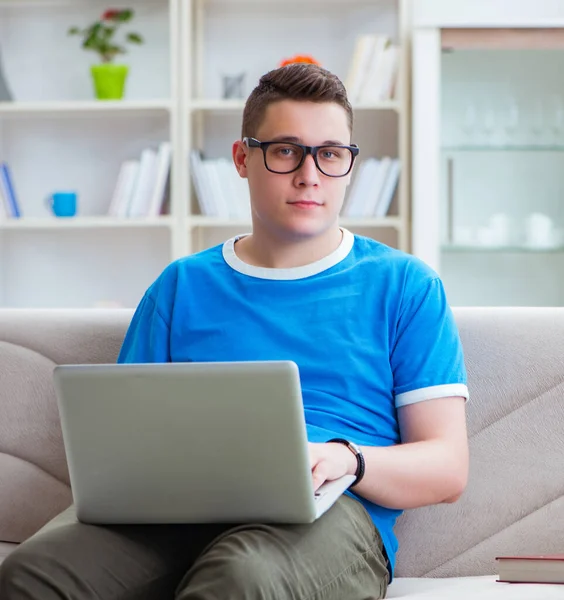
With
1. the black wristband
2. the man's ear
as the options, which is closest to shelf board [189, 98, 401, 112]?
the man's ear

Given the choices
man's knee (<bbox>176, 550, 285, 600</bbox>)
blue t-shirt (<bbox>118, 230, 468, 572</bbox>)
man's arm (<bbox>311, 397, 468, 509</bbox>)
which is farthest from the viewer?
blue t-shirt (<bbox>118, 230, 468, 572</bbox>)

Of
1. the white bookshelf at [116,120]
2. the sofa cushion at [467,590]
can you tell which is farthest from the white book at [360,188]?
the sofa cushion at [467,590]

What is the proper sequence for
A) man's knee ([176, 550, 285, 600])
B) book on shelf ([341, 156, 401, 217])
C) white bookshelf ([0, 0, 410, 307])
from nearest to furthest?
man's knee ([176, 550, 285, 600]), book on shelf ([341, 156, 401, 217]), white bookshelf ([0, 0, 410, 307])

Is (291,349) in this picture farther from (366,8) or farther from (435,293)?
(366,8)

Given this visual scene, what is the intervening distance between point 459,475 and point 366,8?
9.32 ft

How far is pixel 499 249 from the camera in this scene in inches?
143

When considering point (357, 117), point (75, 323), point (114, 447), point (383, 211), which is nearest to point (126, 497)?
point (114, 447)

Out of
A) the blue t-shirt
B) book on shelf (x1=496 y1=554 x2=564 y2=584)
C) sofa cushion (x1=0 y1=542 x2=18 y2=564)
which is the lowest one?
sofa cushion (x1=0 y1=542 x2=18 y2=564)

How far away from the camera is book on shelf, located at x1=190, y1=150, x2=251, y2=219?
3723mm

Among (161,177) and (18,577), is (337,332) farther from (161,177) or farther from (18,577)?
(161,177)

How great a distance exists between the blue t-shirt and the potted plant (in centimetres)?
235

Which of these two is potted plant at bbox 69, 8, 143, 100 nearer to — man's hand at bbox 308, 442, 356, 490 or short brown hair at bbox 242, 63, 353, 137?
short brown hair at bbox 242, 63, 353, 137

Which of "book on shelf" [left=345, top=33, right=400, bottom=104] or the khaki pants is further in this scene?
"book on shelf" [left=345, top=33, right=400, bottom=104]

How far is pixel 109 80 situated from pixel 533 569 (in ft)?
9.47
